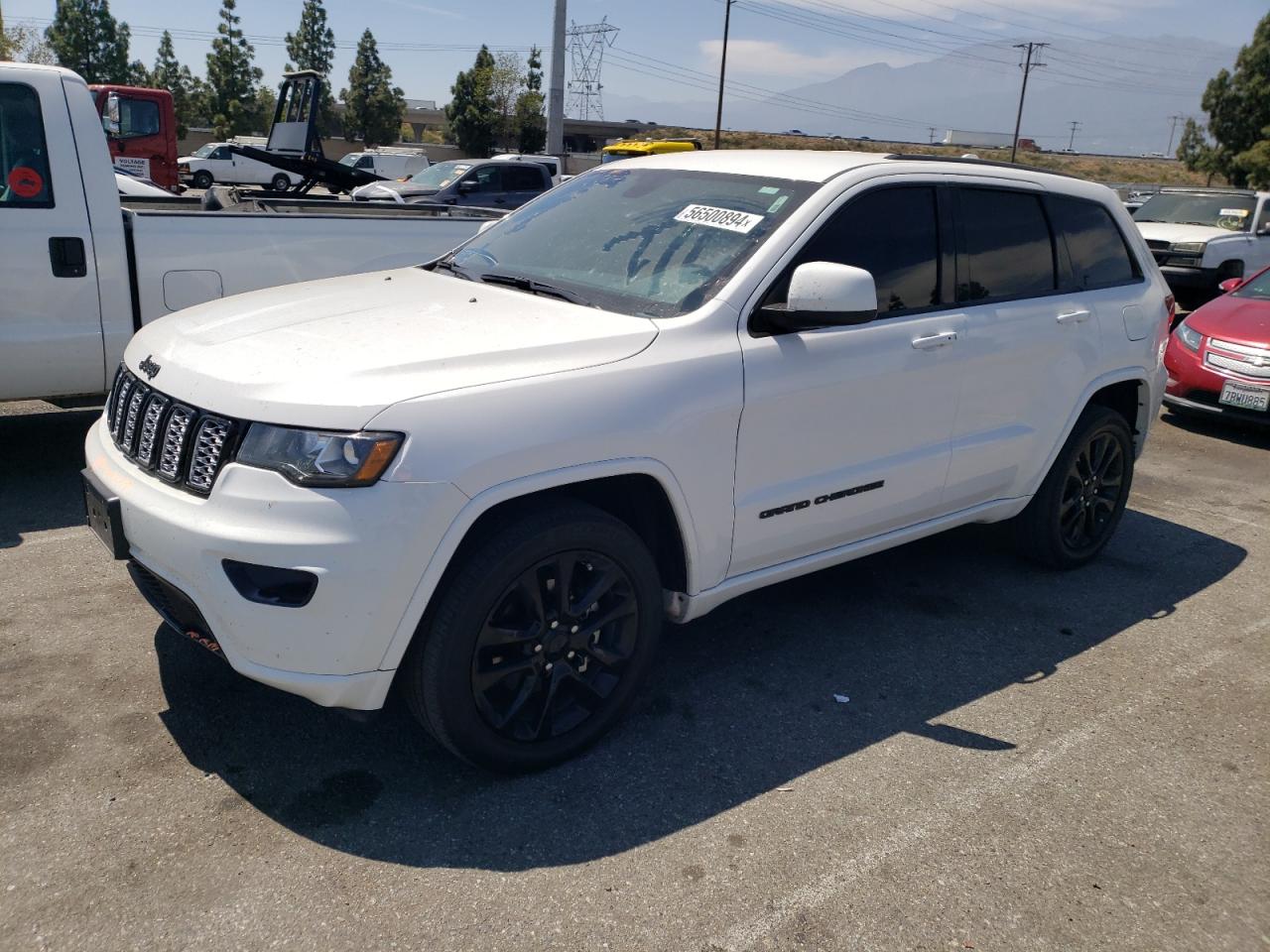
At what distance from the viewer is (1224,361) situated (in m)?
8.02

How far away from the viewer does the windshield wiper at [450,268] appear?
158 inches

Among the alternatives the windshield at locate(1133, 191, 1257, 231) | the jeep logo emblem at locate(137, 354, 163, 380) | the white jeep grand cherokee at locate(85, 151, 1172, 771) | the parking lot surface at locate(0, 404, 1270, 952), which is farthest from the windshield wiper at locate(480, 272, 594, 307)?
the windshield at locate(1133, 191, 1257, 231)

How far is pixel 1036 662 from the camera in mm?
4125

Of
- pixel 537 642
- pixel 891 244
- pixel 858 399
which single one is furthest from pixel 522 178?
pixel 537 642

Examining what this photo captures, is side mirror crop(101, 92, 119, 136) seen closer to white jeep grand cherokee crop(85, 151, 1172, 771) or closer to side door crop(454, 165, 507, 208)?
side door crop(454, 165, 507, 208)

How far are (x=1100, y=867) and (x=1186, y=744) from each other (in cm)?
93

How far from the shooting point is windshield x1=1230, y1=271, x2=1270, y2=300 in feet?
29.1

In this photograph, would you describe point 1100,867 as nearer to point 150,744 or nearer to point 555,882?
point 555,882

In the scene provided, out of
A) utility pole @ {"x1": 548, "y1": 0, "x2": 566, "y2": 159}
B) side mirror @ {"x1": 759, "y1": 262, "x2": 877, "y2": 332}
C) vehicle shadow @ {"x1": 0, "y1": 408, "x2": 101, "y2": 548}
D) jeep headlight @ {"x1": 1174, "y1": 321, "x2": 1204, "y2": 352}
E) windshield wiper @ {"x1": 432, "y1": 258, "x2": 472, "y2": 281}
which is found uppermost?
utility pole @ {"x1": 548, "y1": 0, "x2": 566, "y2": 159}

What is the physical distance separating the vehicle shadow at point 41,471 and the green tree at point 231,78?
6100 centimetres

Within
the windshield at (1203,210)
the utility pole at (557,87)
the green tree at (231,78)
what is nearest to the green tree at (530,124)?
the green tree at (231,78)

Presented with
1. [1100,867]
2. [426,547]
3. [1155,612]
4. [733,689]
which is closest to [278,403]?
[426,547]

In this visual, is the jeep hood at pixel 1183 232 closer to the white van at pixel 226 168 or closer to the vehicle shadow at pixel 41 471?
the vehicle shadow at pixel 41 471

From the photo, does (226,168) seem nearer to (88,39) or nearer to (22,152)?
(88,39)
